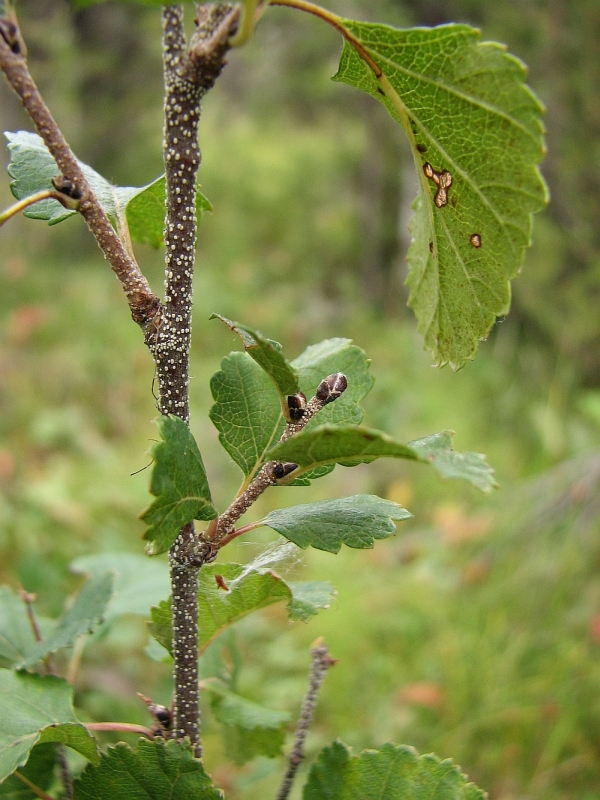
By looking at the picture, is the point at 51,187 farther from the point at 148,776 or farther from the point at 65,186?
the point at 148,776

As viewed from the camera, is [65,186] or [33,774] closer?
[65,186]

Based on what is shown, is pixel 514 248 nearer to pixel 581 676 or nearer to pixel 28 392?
pixel 581 676

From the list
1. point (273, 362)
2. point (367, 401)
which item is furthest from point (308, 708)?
point (367, 401)

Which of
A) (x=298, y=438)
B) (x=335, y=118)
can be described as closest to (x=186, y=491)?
(x=298, y=438)

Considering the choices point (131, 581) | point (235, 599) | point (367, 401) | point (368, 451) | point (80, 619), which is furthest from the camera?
point (367, 401)

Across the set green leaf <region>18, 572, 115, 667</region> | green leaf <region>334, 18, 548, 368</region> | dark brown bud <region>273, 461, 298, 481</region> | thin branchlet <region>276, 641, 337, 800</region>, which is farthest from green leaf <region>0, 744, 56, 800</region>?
green leaf <region>334, 18, 548, 368</region>

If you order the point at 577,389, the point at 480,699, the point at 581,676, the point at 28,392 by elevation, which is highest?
the point at 577,389

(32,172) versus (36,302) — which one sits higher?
(36,302)
